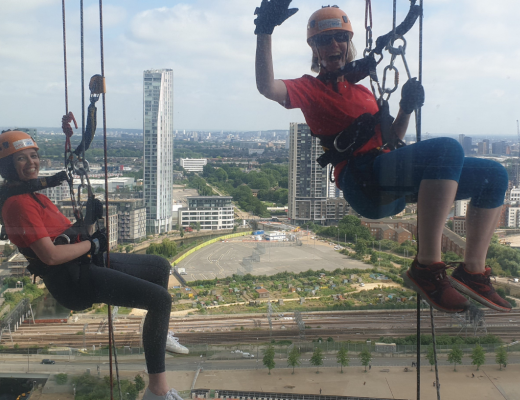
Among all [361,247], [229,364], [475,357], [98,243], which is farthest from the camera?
[361,247]

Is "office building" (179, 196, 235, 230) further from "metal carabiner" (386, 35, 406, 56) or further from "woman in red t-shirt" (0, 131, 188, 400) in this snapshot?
"metal carabiner" (386, 35, 406, 56)

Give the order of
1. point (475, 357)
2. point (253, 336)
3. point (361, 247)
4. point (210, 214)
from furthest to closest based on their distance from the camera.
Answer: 1. point (210, 214)
2. point (253, 336)
3. point (361, 247)
4. point (475, 357)

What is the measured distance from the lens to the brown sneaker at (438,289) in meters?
0.84

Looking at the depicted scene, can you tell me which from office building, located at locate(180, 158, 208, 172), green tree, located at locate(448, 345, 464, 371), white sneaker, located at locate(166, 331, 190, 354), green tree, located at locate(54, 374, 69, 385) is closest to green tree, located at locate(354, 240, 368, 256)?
green tree, located at locate(448, 345, 464, 371)

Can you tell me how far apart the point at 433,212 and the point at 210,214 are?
269 inches

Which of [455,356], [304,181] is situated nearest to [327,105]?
[304,181]

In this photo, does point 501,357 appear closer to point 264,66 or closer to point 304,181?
point 304,181

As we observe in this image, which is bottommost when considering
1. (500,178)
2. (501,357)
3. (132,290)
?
(501,357)

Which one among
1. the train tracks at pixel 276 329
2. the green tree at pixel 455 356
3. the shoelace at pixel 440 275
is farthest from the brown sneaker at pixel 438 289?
the train tracks at pixel 276 329

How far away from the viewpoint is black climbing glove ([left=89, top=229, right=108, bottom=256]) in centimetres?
104

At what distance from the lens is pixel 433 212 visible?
84 cm

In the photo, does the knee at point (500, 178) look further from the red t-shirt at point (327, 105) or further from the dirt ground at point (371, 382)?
the dirt ground at point (371, 382)

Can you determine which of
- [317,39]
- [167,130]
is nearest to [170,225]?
[167,130]

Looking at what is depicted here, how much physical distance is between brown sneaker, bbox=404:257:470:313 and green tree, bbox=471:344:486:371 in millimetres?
2114
